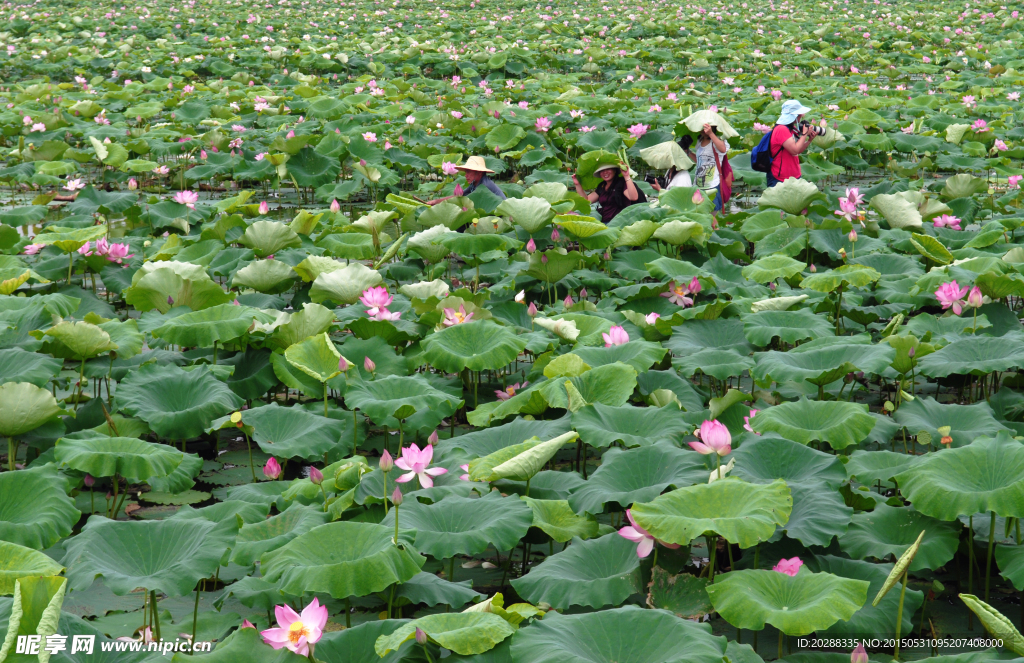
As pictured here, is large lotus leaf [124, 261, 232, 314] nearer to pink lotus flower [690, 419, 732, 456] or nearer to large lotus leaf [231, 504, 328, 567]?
large lotus leaf [231, 504, 328, 567]

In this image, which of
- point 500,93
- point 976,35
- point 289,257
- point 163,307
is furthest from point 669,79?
point 163,307

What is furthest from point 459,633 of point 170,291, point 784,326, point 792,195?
point 792,195

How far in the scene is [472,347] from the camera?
4.01 meters

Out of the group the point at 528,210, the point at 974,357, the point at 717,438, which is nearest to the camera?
the point at 717,438

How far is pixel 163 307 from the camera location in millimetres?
4621

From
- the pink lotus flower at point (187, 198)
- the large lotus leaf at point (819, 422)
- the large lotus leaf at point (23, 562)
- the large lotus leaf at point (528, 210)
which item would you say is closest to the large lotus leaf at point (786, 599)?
the large lotus leaf at point (819, 422)

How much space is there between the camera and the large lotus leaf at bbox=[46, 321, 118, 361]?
149 inches

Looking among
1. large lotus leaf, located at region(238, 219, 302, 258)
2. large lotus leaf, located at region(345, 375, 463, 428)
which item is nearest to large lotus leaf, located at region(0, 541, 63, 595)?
large lotus leaf, located at region(345, 375, 463, 428)

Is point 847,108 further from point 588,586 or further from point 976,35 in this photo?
point 588,586

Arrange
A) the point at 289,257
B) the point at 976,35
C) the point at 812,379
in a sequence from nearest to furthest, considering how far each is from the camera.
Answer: the point at 812,379 → the point at 289,257 → the point at 976,35

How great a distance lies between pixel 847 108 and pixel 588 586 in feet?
30.2

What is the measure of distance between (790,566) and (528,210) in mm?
3229

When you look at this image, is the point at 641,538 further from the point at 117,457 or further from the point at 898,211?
the point at 898,211

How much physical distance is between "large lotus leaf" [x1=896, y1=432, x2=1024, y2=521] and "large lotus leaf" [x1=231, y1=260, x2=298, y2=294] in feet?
11.2
